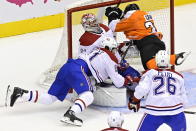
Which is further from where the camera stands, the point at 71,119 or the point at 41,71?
the point at 41,71

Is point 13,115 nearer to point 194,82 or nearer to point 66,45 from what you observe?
point 66,45

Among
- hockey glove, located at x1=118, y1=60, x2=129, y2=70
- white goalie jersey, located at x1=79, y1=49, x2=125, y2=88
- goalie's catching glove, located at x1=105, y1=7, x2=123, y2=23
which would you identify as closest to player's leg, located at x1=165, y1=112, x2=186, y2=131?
white goalie jersey, located at x1=79, y1=49, x2=125, y2=88

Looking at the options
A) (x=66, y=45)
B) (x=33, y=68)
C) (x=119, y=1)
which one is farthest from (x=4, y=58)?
(x=119, y=1)

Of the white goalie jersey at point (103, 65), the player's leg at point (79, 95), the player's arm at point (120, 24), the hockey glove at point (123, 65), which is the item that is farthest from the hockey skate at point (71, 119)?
the player's arm at point (120, 24)

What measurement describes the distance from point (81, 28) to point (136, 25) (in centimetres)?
46

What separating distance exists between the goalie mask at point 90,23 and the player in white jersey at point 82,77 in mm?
230

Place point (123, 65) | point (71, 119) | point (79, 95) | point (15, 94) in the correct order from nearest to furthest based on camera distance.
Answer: point (71, 119), point (79, 95), point (15, 94), point (123, 65)

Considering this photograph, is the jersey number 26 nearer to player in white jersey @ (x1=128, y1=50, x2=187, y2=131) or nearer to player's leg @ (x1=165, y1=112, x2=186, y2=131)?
player in white jersey @ (x1=128, y1=50, x2=187, y2=131)

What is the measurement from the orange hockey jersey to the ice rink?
567mm

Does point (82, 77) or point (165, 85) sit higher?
point (82, 77)

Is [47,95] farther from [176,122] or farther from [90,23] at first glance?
[176,122]

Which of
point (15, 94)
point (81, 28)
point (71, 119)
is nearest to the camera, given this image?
point (71, 119)

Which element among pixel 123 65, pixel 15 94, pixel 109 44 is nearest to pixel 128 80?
pixel 123 65

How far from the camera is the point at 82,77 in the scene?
4.79m
